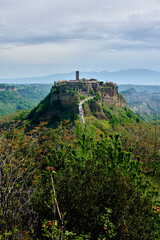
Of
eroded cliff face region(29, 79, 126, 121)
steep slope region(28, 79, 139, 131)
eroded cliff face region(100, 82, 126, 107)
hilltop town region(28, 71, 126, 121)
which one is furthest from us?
eroded cliff face region(100, 82, 126, 107)

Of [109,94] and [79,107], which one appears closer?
[79,107]

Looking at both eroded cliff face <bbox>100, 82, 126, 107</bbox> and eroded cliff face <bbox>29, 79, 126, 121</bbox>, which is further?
eroded cliff face <bbox>100, 82, 126, 107</bbox>

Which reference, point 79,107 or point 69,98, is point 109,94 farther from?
point 79,107

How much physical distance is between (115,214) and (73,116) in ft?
226

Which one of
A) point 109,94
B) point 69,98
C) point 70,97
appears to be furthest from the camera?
point 109,94

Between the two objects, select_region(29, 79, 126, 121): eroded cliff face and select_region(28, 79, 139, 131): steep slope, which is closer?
select_region(28, 79, 139, 131): steep slope

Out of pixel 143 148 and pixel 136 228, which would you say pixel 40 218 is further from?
pixel 143 148

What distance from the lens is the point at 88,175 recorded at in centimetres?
1345

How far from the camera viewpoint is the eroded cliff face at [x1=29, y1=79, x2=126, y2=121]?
9056cm

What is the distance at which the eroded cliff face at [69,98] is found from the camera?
90.6 metres

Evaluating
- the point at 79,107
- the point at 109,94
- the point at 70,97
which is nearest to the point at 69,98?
the point at 70,97

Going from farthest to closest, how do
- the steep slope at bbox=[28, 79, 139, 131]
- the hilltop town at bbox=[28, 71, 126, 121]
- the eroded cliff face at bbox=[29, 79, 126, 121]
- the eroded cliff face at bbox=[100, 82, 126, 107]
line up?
the eroded cliff face at bbox=[100, 82, 126, 107]
the hilltop town at bbox=[28, 71, 126, 121]
the eroded cliff face at bbox=[29, 79, 126, 121]
the steep slope at bbox=[28, 79, 139, 131]

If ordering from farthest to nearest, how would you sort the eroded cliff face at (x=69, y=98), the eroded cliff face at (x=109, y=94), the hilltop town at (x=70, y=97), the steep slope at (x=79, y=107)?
1. the eroded cliff face at (x=109, y=94)
2. the hilltop town at (x=70, y=97)
3. the eroded cliff face at (x=69, y=98)
4. the steep slope at (x=79, y=107)

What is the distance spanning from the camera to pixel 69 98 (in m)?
93.9
